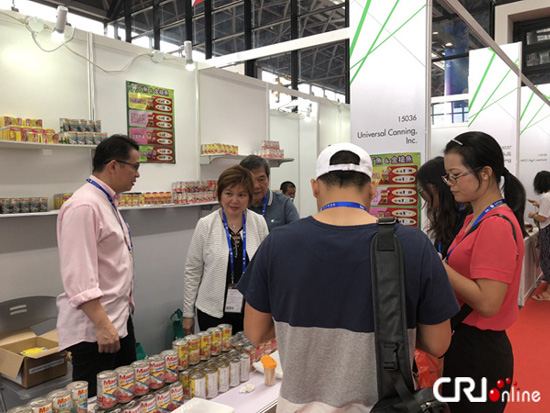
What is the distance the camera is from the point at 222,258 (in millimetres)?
2549

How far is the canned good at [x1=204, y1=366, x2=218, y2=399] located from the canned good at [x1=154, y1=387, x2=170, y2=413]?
0.20 m

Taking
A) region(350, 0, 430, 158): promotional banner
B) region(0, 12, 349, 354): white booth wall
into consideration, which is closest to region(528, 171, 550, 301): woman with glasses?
region(0, 12, 349, 354): white booth wall

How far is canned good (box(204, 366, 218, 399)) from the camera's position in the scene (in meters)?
1.78

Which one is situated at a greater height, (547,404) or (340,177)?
(340,177)

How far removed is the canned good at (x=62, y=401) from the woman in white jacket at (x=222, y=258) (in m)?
1.10

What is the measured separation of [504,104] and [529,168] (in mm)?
3962

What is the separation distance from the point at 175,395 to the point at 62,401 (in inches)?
16.2

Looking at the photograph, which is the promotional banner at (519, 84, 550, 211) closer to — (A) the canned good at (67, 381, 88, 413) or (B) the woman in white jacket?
(B) the woman in white jacket

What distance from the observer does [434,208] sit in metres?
2.24

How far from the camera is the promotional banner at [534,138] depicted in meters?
8.25

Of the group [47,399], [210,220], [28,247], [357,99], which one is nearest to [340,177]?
[47,399]

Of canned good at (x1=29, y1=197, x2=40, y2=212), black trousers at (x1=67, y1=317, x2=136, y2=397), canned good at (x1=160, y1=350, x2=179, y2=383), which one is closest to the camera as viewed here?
canned good at (x1=160, y1=350, x2=179, y2=383)

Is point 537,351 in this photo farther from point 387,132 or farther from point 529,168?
point 529,168

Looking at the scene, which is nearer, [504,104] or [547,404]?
[547,404]
